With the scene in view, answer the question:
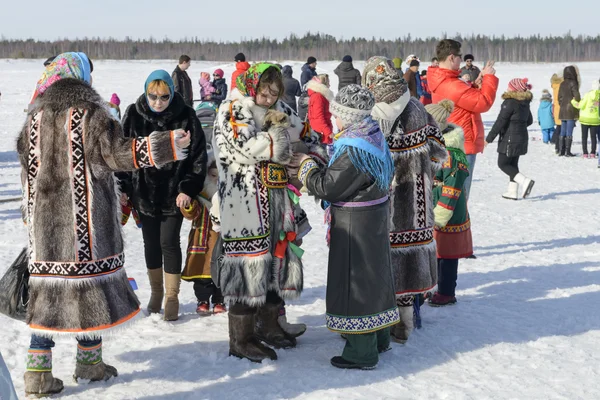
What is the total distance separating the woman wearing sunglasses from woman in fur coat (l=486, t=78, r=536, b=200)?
612 centimetres

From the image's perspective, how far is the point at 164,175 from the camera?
4965 millimetres

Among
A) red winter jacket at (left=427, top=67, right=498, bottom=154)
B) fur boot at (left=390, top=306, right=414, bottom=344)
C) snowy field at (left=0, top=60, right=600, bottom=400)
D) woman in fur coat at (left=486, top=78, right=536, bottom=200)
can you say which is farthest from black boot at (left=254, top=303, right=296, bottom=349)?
woman in fur coat at (left=486, top=78, right=536, bottom=200)

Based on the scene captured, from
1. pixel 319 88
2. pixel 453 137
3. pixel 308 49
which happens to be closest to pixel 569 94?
pixel 453 137

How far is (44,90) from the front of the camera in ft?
12.5

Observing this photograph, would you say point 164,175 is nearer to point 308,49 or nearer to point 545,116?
point 545,116

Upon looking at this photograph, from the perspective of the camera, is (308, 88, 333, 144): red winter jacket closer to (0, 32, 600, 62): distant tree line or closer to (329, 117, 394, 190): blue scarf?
(329, 117, 394, 190): blue scarf

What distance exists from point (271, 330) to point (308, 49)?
80.6 metres

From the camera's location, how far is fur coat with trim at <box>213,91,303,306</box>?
4.25 meters

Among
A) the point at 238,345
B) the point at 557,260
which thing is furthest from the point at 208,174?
the point at 557,260

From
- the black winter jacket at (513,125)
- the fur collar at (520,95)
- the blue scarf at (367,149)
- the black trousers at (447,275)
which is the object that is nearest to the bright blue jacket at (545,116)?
the black winter jacket at (513,125)

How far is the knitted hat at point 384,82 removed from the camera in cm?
460

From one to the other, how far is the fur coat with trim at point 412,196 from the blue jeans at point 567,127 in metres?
10.6

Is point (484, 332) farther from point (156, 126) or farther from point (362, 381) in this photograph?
point (156, 126)

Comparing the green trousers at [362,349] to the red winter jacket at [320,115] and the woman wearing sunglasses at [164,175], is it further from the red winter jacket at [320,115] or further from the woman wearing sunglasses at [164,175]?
the red winter jacket at [320,115]
